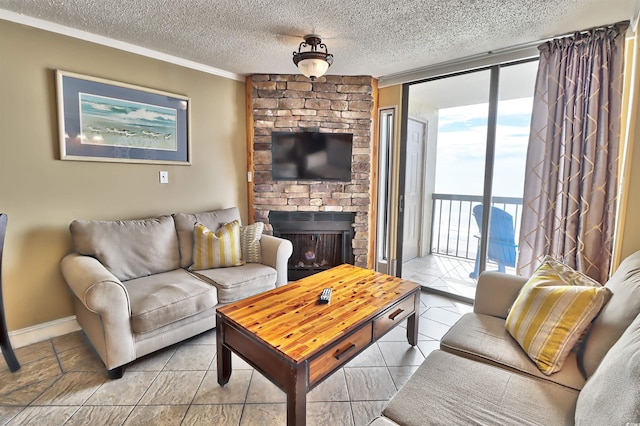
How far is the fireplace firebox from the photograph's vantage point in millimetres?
3568

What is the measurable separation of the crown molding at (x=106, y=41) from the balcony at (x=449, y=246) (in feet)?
10.6

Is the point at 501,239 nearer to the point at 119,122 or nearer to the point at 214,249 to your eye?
the point at 214,249

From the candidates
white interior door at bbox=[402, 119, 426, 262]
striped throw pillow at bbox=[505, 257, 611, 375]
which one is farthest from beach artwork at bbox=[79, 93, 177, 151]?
striped throw pillow at bbox=[505, 257, 611, 375]

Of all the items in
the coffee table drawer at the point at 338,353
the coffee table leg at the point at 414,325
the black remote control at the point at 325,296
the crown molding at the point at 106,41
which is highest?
the crown molding at the point at 106,41

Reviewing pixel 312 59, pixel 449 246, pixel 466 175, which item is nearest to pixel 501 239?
pixel 466 175

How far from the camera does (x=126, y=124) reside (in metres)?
2.63

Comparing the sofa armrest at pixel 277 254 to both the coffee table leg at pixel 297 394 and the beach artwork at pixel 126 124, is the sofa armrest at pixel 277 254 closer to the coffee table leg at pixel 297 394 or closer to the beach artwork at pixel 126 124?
the beach artwork at pixel 126 124

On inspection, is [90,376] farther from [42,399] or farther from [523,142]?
[523,142]

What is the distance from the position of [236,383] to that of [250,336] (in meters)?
0.60

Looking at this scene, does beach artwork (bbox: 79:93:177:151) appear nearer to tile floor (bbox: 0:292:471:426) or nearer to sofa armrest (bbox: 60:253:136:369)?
sofa armrest (bbox: 60:253:136:369)

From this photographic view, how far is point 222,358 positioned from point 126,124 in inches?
83.6

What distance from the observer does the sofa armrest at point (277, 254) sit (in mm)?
2818

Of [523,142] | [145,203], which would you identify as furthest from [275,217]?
[523,142]

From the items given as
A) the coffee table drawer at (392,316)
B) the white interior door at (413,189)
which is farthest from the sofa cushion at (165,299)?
the white interior door at (413,189)
